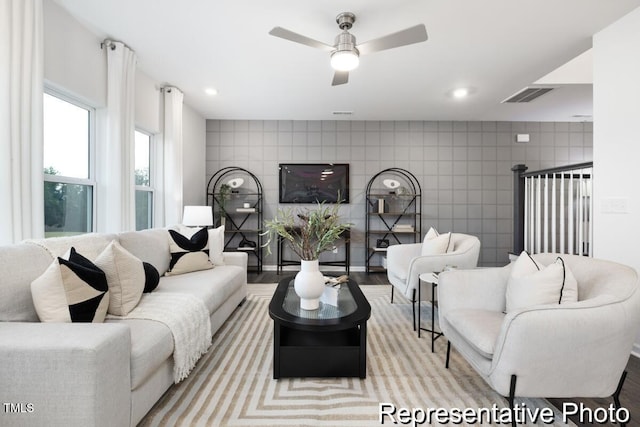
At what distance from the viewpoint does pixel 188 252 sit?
9.57ft

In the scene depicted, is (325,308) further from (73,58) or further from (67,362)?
(73,58)

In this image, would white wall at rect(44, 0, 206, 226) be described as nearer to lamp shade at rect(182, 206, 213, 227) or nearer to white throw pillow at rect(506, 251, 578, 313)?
lamp shade at rect(182, 206, 213, 227)

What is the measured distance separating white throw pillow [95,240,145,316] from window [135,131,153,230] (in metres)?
2.03

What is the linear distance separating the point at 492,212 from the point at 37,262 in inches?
229

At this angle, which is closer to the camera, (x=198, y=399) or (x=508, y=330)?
(x=508, y=330)

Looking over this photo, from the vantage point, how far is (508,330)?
1381 mm

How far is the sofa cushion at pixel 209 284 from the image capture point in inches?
89.4

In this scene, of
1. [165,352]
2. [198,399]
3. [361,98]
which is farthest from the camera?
[361,98]

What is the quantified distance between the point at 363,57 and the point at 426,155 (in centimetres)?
271

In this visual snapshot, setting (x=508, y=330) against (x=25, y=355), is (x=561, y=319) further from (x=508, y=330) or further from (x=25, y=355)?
(x=25, y=355)

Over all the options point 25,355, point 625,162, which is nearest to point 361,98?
point 625,162

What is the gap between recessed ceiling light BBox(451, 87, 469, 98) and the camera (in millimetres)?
3861

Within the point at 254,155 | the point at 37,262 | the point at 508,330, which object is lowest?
the point at 508,330

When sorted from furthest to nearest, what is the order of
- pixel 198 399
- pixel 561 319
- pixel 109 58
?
1. pixel 109 58
2. pixel 198 399
3. pixel 561 319
